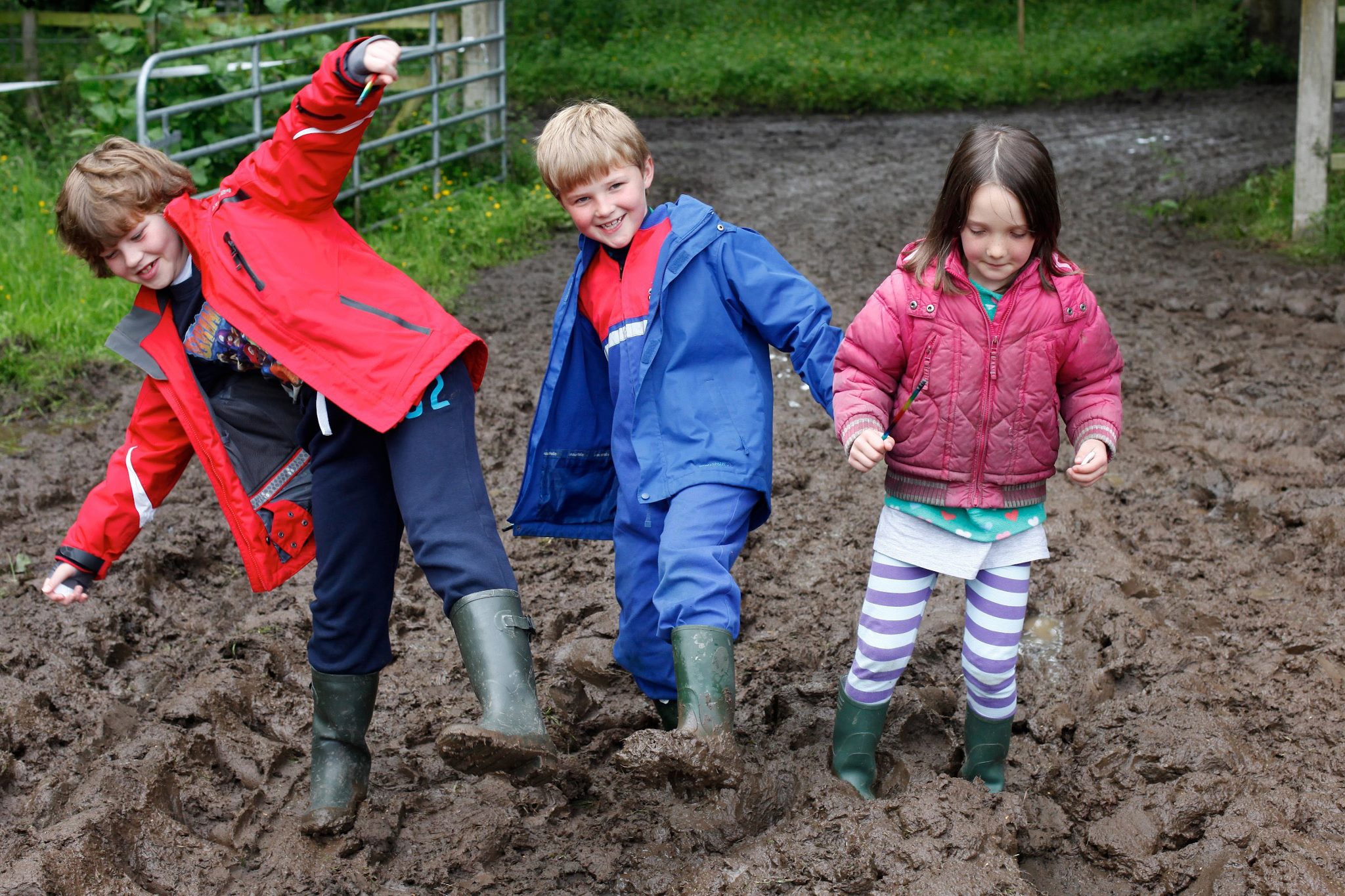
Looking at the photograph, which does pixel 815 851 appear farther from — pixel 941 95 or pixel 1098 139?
pixel 941 95

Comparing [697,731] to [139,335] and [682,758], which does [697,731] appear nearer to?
[682,758]

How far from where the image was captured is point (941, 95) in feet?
48.4

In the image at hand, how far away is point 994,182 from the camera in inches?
90.4

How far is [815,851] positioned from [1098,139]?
1101 centimetres

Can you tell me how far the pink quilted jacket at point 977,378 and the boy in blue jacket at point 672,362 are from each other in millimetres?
182

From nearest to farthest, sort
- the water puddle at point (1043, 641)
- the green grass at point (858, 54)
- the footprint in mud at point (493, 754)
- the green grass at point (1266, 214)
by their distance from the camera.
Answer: the footprint in mud at point (493, 754) → the water puddle at point (1043, 641) → the green grass at point (1266, 214) → the green grass at point (858, 54)

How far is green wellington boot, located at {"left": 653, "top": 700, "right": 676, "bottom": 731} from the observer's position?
2.90 m

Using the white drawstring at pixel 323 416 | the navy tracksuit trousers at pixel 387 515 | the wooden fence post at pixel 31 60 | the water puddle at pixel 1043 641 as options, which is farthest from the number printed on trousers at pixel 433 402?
the wooden fence post at pixel 31 60

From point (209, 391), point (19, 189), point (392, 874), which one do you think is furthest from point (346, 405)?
point (19, 189)

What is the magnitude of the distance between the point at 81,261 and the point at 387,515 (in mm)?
2783

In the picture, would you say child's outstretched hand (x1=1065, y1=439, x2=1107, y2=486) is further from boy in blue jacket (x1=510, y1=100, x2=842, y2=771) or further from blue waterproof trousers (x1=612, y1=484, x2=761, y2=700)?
blue waterproof trousers (x1=612, y1=484, x2=761, y2=700)

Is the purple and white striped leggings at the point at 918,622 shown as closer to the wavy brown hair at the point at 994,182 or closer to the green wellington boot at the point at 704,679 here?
the green wellington boot at the point at 704,679

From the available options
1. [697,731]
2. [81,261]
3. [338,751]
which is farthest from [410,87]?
[697,731]

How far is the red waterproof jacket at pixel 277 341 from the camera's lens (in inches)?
97.6
